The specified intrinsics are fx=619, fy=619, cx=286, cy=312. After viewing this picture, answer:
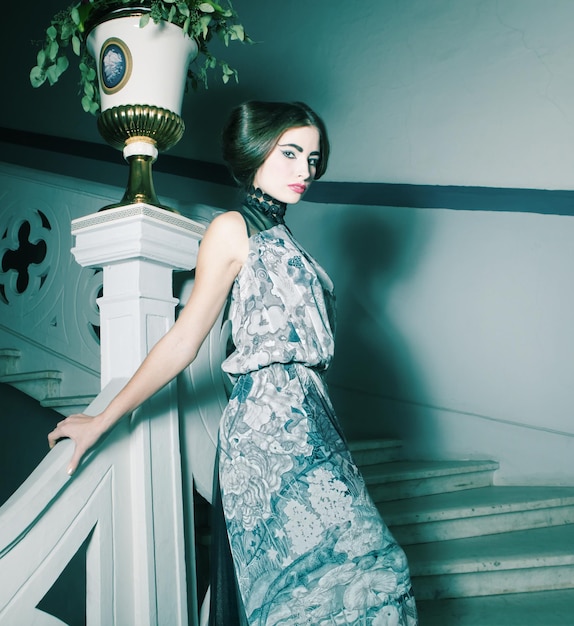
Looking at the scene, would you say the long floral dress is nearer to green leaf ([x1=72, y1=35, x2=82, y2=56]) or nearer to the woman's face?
the woman's face

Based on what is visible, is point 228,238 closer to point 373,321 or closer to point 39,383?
point 39,383

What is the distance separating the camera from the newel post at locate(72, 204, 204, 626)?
52.2 inches

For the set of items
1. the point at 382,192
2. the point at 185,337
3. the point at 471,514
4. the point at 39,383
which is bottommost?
the point at 471,514

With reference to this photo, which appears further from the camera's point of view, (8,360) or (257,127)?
(8,360)

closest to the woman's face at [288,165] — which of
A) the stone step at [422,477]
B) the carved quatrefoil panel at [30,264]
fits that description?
the stone step at [422,477]

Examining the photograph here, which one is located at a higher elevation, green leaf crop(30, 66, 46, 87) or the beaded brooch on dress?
green leaf crop(30, 66, 46, 87)

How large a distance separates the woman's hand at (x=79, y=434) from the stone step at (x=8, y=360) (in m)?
2.05

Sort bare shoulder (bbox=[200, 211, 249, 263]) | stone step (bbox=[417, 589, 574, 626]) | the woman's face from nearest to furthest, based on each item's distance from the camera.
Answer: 1. bare shoulder (bbox=[200, 211, 249, 263])
2. the woman's face
3. stone step (bbox=[417, 589, 574, 626])

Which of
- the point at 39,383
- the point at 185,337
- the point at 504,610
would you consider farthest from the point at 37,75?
the point at 504,610

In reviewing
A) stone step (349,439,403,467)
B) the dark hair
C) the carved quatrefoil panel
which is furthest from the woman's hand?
stone step (349,439,403,467)

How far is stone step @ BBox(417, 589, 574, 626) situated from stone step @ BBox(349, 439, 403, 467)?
101 centimetres

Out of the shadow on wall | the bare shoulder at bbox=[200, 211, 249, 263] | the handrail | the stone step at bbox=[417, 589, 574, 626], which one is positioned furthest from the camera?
the shadow on wall

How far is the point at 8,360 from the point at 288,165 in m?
2.21

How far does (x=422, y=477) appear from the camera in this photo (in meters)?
2.92
